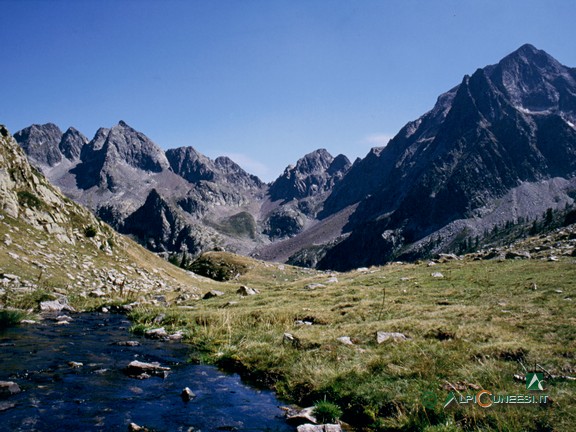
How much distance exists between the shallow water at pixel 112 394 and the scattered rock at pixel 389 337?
554cm

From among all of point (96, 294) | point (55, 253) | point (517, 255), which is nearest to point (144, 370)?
point (96, 294)

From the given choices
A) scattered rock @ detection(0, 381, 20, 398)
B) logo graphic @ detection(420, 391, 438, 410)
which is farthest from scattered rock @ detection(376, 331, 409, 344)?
scattered rock @ detection(0, 381, 20, 398)

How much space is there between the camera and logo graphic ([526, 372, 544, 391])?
32.9ft

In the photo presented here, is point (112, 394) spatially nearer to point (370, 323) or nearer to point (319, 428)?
point (319, 428)

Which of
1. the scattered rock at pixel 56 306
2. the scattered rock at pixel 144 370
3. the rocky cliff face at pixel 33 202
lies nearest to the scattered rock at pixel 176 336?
the scattered rock at pixel 144 370

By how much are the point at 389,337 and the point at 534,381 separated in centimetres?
614

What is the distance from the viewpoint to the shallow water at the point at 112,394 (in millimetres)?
10258

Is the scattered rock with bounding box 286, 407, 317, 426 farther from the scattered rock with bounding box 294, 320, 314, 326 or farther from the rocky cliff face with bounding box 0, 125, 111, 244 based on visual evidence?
the rocky cliff face with bounding box 0, 125, 111, 244

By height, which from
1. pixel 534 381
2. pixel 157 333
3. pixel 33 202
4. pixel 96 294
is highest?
pixel 33 202

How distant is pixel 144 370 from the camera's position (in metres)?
14.9

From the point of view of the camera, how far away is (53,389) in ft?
40.5

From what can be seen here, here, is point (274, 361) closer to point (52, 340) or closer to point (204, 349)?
point (204, 349)

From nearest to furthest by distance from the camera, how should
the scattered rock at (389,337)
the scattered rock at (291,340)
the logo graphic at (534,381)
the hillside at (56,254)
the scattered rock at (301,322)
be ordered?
the logo graphic at (534,381), the scattered rock at (389,337), the scattered rock at (291,340), the scattered rock at (301,322), the hillside at (56,254)

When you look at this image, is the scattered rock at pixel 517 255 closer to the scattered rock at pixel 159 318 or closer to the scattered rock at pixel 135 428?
the scattered rock at pixel 159 318
